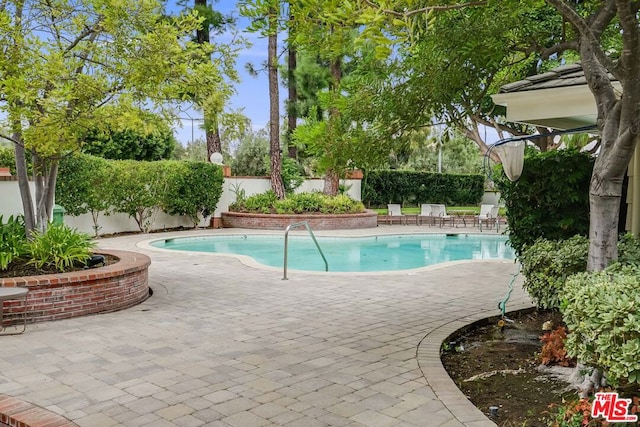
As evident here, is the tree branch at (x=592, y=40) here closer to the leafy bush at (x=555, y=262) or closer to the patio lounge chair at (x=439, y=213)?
the leafy bush at (x=555, y=262)

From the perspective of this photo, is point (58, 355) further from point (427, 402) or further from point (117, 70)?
point (117, 70)

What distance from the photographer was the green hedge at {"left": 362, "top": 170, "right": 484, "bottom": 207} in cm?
2686

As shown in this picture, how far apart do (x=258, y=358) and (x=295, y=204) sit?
15.5 metres

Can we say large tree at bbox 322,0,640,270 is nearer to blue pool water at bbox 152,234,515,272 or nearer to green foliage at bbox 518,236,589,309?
green foliage at bbox 518,236,589,309

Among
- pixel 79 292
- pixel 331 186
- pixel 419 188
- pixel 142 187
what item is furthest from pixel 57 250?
pixel 419 188

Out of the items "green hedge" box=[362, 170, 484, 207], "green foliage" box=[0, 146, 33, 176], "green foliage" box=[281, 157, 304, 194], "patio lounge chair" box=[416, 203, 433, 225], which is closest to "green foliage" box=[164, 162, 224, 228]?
"green foliage" box=[281, 157, 304, 194]

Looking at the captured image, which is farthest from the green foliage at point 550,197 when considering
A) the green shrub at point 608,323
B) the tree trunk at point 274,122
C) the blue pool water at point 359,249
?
the tree trunk at point 274,122

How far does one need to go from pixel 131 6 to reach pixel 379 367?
5.66 metres

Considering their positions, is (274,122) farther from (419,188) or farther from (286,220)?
(419,188)

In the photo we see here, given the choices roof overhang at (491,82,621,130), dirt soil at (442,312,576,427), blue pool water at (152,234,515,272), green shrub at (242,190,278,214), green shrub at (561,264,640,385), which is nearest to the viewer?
green shrub at (561,264,640,385)

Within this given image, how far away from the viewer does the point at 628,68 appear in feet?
12.4

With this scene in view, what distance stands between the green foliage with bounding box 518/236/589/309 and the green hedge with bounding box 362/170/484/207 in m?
20.4

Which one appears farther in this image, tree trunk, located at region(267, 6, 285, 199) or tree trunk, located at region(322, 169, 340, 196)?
tree trunk, located at region(322, 169, 340, 196)

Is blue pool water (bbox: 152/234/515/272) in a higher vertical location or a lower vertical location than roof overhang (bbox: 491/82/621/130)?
lower
